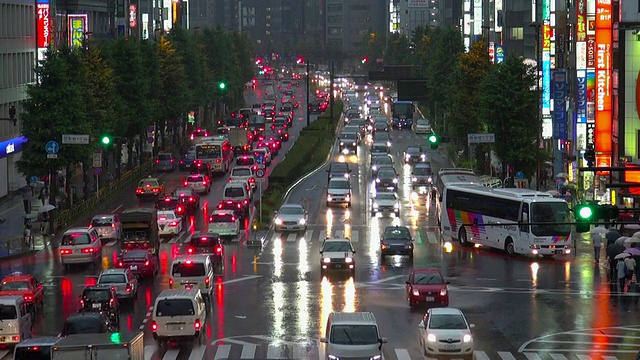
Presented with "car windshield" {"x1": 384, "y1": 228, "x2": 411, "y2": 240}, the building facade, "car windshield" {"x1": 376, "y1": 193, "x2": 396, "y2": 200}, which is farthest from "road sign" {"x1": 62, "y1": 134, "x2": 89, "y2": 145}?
"car windshield" {"x1": 384, "y1": 228, "x2": 411, "y2": 240}

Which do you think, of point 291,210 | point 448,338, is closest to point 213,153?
point 291,210

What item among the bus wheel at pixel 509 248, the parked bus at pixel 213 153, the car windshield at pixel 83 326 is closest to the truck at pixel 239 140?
the parked bus at pixel 213 153

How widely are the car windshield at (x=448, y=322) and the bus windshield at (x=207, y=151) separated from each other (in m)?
61.4

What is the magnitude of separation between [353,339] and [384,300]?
1299cm

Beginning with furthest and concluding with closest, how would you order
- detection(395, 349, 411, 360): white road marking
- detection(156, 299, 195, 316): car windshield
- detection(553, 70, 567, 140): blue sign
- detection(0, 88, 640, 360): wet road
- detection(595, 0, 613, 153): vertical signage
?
detection(553, 70, 567, 140): blue sign, detection(595, 0, 613, 153): vertical signage, detection(0, 88, 640, 360): wet road, detection(156, 299, 195, 316): car windshield, detection(395, 349, 411, 360): white road marking

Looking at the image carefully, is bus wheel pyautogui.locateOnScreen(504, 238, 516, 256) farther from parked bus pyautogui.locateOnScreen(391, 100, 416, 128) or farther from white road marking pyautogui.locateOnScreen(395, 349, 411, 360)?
parked bus pyautogui.locateOnScreen(391, 100, 416, 128)

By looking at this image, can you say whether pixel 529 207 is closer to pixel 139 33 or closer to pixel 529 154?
pixel 529 154

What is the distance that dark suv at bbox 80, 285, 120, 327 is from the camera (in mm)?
43281

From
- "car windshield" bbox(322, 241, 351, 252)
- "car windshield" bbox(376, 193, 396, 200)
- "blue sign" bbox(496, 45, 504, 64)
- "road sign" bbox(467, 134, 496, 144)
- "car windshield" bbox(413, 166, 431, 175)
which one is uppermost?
"blue sign" bbox(496, 45, 504, 64)

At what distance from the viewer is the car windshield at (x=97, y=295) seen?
143 feet

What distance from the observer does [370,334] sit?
36188 mm

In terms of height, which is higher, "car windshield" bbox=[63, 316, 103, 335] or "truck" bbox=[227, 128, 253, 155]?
"truck" bbox=[227, 128, 253, 155]

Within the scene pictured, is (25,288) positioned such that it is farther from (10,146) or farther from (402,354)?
(10,146)

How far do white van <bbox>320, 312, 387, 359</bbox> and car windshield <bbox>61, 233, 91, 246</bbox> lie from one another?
2401cm
